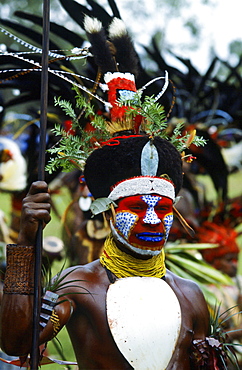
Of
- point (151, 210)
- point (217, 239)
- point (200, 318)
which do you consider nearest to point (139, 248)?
point (151, 210)

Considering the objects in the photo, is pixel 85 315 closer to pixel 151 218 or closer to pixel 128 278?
pixel 128 278

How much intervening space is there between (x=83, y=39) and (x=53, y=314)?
2.82 meters

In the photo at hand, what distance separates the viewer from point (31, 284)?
2281mm

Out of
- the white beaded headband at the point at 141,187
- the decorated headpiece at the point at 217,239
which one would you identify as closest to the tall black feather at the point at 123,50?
the white beaded headband at the point at 141,187

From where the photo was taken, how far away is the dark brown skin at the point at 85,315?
2.25m

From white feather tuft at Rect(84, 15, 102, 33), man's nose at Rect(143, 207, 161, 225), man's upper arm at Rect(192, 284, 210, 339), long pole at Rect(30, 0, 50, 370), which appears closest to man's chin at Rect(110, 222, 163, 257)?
man's nose at Rect(143, 207, 161, 225)

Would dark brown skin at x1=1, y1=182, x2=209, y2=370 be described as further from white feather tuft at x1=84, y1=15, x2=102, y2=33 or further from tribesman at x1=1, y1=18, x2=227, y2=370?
white feather tuft at x1=84, y1=15, x2=102, y2=33

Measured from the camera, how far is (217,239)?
225 inches

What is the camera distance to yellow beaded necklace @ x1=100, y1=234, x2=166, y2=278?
267 cm

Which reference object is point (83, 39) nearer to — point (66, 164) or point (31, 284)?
point (66, 164)

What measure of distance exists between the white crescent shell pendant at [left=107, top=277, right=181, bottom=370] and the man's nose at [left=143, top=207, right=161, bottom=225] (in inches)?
11.4

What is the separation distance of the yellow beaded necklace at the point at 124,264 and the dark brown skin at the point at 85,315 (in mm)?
53

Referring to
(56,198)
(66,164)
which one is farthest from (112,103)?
(56,198)

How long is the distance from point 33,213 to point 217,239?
3.69 meters
